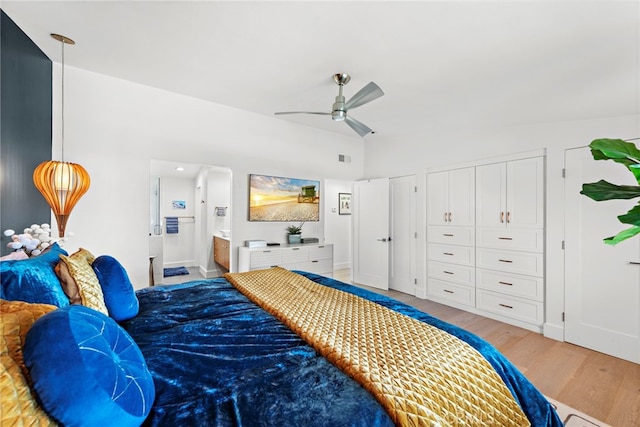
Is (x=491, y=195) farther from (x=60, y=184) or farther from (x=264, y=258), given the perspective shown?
(x=60, y=184)

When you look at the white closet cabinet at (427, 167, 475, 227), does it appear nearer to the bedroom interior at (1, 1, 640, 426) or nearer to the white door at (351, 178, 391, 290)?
the bedroom interior at (1, 1, 640, 426)

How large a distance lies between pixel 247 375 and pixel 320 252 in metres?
3.52

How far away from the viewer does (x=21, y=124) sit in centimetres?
217

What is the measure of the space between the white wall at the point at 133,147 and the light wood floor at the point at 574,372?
3375 millimetres

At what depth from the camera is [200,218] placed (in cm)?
607

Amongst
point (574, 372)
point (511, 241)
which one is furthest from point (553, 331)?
point (511, 241)

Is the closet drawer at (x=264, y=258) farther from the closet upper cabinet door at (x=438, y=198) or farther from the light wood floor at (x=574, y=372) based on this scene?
the light wood floor at (x=574, y=372)

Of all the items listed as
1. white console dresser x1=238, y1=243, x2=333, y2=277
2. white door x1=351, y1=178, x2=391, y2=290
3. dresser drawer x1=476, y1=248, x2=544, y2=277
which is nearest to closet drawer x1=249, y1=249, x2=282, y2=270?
white console dresser x1=238, y1=243, x2=333, y2=277

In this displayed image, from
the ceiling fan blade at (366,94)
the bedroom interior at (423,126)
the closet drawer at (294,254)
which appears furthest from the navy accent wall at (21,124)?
the closet drawer at (294,254)

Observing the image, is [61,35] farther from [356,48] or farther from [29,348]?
[29,348]

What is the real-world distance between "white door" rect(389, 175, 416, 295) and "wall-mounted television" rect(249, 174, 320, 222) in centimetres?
Answer: 133

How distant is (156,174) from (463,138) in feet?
18.7

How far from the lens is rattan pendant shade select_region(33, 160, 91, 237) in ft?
7.13

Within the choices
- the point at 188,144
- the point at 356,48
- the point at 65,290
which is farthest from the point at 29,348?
the point at 188,144
